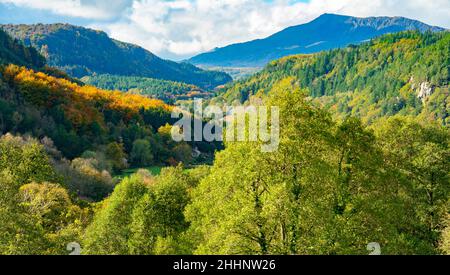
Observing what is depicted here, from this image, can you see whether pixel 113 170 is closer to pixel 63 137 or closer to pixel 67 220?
pixel 63 137

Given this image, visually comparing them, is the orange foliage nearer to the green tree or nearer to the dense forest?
the green tree

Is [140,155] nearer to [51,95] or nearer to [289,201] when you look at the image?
[51,95]

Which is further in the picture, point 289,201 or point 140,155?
point 140,155

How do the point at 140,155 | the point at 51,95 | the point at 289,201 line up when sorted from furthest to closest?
the point at 51,95 < the point at 140,155 < the point at 289,201

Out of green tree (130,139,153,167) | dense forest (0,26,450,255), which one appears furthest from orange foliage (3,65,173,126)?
dense forest (0,26,450,255)

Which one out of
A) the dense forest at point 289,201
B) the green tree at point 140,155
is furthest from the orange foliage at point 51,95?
the dense forest at point 289,201

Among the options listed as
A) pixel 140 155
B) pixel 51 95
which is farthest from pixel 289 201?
pixel 51 95

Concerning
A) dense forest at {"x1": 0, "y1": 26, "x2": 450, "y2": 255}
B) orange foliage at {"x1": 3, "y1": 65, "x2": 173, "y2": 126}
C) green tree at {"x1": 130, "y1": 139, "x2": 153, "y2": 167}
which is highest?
orange foliage at {"x1": 3, "y1": 65, "x2": 173, "y2": 126}

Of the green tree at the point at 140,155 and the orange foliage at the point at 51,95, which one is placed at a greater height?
the orange foliage at the point at 51,95

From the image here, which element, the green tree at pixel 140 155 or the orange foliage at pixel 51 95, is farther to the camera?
the green tree at pixel 140 155

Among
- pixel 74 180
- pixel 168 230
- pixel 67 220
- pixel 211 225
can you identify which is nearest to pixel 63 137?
pixel 74 180

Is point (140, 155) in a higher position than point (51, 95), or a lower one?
lower

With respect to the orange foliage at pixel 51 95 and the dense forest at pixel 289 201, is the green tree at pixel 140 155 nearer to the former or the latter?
the orange foliage at pixel 51 95
